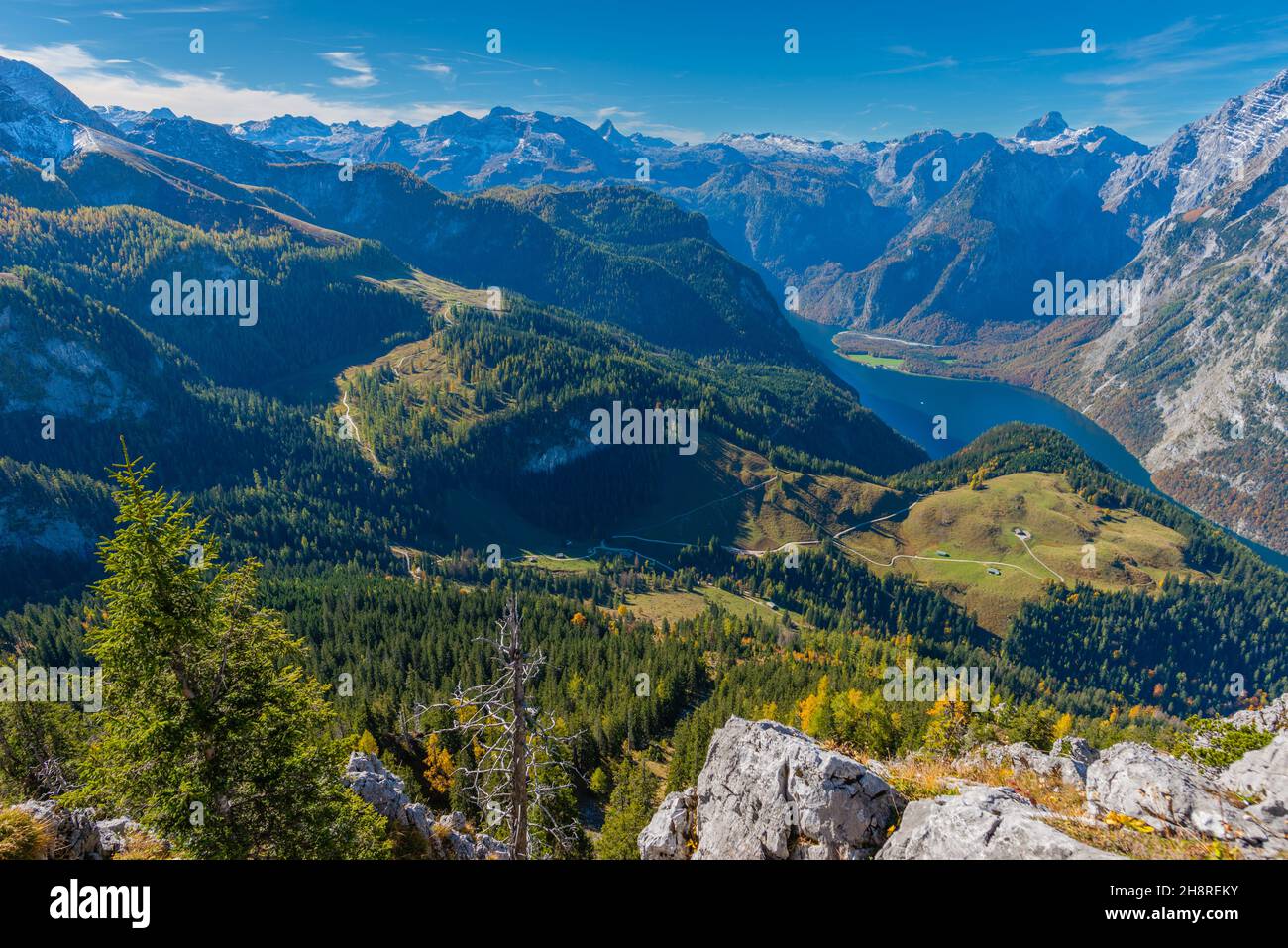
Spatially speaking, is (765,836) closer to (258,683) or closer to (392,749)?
(258,683)

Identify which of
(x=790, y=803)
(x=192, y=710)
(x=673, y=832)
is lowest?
(x=673, y=832)

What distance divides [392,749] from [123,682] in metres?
56.7

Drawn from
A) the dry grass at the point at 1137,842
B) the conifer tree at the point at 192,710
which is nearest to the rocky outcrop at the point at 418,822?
the conifer tree at the point at 192,710

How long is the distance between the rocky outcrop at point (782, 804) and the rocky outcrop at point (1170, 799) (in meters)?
6.60

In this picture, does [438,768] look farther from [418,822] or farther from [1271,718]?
[1271,718]

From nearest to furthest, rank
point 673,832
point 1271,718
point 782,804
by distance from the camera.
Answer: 1. point 782,804
2. point 1271,718
3. point 673,832

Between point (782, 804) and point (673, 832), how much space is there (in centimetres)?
993

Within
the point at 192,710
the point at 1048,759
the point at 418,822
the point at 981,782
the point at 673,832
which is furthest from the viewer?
the point at 418,822

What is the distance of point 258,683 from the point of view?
20016 mm

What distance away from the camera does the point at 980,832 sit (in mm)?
15867

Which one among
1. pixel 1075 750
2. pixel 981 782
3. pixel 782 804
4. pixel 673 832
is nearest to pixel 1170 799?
pixel 981 782

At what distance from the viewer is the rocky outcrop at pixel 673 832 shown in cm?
3030

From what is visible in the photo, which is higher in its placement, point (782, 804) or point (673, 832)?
point (782, 804)
